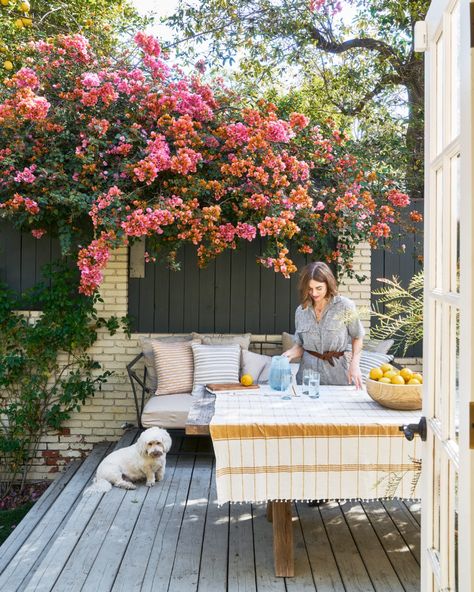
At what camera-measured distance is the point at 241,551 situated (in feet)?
12.7

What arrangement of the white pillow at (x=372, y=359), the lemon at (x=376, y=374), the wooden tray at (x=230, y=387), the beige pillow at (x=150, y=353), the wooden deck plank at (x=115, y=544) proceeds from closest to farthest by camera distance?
the wooden deck plank at (x=115, y=544), the lemon at (x=376, y=374), the wooden tray at (x=230, y=387), the white pillow at (x=372, y=359), the beige pillow at (x=150, y=353)

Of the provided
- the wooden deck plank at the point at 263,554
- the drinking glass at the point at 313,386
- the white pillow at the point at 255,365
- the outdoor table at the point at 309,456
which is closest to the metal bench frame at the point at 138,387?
the white pillow at the point at 255,365

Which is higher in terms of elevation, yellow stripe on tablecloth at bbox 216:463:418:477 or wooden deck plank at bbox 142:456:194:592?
yellow stripe on tablecloth at bbox 216:463:418:477

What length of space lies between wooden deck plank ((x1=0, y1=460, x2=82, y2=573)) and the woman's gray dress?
2253 mm

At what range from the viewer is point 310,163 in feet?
20.3

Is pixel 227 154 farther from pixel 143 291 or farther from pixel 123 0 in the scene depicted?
pixel 123 0

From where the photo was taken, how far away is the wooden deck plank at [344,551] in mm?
3475

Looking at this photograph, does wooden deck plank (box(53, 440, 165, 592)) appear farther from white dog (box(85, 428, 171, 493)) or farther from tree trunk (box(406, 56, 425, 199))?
tree trunk (box(406, 56, 425, 199))

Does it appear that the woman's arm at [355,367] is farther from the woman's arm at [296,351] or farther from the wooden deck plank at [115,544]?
the wooden deck plank at [115,544]

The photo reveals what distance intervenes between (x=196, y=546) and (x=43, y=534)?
1.12 meters

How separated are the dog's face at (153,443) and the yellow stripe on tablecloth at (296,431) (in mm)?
1535

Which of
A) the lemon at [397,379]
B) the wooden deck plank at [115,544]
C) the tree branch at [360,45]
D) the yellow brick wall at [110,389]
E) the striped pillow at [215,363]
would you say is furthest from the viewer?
the tree branch at [360,45]

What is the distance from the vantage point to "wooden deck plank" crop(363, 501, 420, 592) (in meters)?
3.50

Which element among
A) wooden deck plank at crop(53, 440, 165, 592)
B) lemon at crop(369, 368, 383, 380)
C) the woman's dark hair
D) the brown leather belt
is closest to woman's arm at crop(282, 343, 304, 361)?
the brown leather belt
